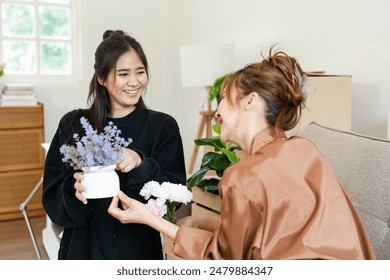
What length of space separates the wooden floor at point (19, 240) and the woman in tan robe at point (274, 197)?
2665 mm

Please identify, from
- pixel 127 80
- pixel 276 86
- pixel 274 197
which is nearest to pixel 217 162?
pixel 127 80


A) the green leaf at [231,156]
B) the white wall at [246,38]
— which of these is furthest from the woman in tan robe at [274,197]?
the white wall at [246,38]

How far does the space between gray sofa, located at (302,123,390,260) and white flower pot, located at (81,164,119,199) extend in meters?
0.75

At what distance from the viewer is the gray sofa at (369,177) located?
1448 millimetres

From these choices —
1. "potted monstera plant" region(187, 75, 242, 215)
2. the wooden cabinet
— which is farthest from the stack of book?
"potted monstera plant" region(187, 75, 242, 215)

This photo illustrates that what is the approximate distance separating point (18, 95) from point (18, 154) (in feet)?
1.67

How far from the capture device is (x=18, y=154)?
14.1ft

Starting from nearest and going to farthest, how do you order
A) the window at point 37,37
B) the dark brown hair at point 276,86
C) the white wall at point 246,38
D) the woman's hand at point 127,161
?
1. the dark brown hair at point 276,86
2. the woman's hand at point 127,161
3. the white wall at point 246,38
4. the window at point 37,37

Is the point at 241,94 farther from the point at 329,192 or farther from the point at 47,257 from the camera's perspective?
the point at 47,257

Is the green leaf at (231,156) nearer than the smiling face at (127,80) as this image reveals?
No

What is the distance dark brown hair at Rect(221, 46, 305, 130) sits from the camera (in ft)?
3.64

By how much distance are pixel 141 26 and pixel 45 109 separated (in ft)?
4.27

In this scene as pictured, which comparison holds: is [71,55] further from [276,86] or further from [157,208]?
[276,86]

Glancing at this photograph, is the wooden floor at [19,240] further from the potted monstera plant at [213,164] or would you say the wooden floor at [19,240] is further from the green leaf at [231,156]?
the green leaf at [231,156]
